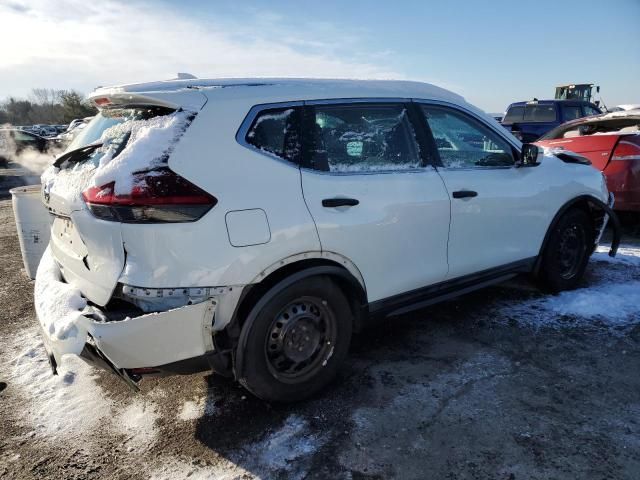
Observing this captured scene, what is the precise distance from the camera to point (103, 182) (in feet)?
7.60

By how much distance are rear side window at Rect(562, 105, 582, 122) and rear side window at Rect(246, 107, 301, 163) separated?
36.7 feet

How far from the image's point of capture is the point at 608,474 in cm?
222

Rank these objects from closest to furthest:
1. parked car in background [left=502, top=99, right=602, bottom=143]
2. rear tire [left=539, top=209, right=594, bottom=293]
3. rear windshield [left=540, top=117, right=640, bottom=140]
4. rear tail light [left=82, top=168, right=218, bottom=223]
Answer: rear tail light [left=82, top=168, right=218, bottom=223] < rear tire [left=539, top=209, right=594, bottom=293] < rear windshield [left=540, top=117, right=640, bottom=140] < parked car in background [left=502, top=99, right=602, bottom=143]

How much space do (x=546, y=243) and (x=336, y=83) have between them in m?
2.38

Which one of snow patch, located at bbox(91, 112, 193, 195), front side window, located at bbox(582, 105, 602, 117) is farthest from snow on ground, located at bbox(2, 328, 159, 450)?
front side window, located at bbox(582, 105, 602, 117)

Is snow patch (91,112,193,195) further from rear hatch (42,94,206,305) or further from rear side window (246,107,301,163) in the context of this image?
rear side window (246,107,301,163)

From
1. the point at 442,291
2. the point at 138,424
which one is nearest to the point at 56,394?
the point at 138,424

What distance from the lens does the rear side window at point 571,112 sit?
38.8 feet

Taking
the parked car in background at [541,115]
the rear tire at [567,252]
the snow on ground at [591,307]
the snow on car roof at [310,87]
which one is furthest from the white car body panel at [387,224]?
the parked car in background at [541,115]

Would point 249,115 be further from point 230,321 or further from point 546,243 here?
point 546,243

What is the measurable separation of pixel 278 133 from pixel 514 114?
11324 millimetres

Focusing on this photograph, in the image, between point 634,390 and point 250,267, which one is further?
point 634,390

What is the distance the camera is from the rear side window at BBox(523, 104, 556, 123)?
462 inches

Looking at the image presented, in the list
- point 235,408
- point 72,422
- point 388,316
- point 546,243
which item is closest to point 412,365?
point 388,316
